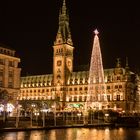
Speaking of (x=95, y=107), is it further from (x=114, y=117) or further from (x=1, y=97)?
(x=1, y=97)

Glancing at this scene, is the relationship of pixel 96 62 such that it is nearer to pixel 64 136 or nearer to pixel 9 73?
pixel 9 73

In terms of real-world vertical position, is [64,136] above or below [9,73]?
below

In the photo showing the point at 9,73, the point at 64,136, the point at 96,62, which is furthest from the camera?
the point at 96,62

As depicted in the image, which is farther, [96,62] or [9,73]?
[96,62]

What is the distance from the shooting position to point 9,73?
135875mm

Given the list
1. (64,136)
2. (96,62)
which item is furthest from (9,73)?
(64,136)

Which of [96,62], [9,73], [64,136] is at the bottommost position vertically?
[64,136]

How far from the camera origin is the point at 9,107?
121 metres

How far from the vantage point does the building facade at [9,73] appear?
132 meters

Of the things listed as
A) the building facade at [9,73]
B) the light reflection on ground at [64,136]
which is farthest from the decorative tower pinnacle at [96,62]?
the light reflection on ground at [64,136]

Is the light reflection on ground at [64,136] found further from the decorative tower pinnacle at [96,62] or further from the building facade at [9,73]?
the decorative tower pinnacle at [96,62]

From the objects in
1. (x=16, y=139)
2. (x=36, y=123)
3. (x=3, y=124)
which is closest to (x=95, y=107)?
(x=36, y=123)

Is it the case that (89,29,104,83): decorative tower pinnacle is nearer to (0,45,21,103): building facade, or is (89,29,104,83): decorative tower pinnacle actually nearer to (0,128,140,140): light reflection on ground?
(0,45,21,103): building facade

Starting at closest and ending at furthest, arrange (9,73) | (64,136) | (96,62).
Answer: (64,136) → (9,73) → (96,62)
